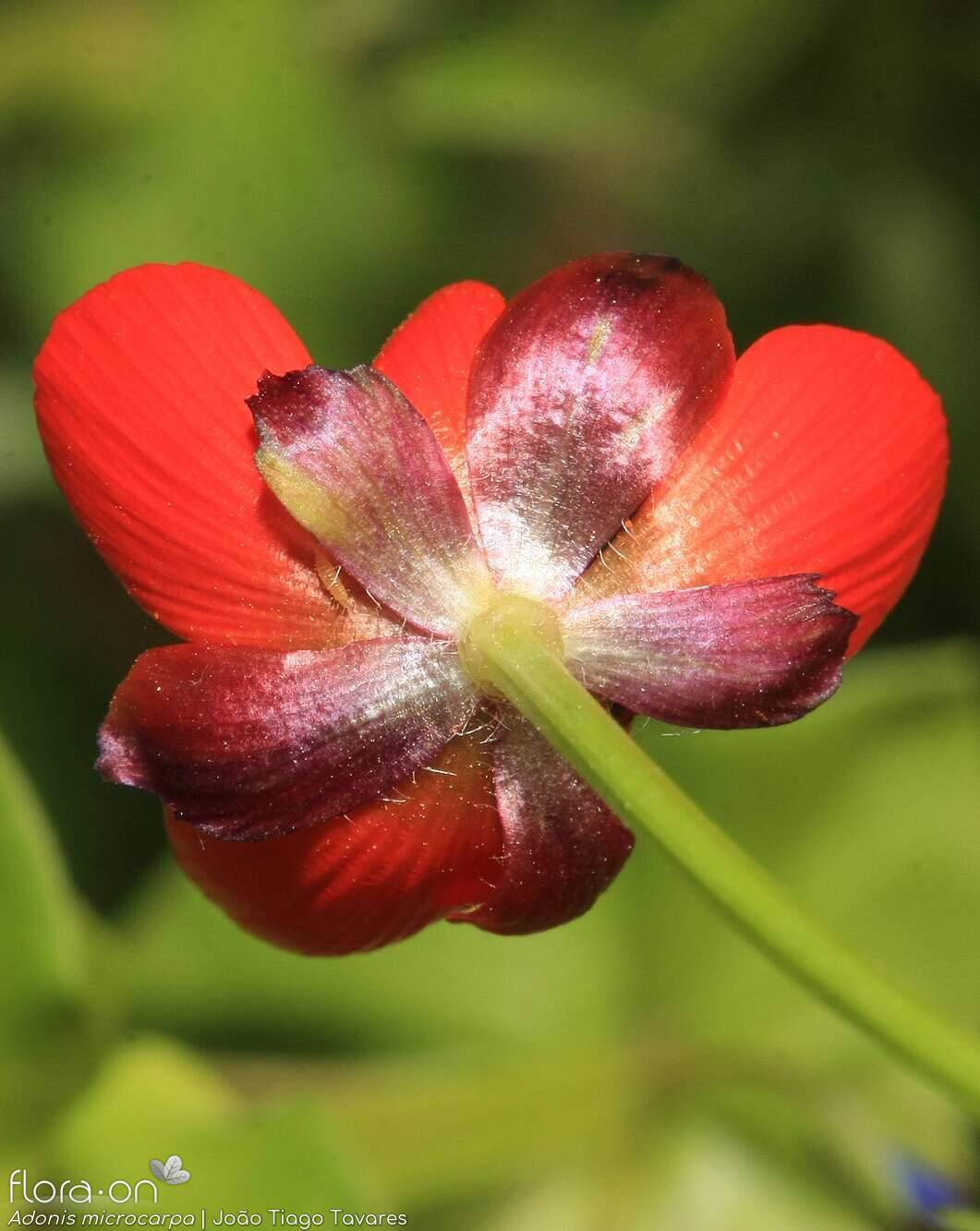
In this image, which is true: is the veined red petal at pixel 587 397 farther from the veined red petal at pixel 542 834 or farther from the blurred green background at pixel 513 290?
the blurred green background at pixel 513 290

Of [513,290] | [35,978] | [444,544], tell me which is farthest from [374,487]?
[513,290]

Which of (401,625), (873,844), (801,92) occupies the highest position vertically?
(801,92)

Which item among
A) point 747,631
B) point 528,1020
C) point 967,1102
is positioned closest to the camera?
point 967,1102

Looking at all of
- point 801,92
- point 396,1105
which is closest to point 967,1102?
point 396,1105

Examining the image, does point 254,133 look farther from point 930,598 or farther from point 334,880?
point 334,880

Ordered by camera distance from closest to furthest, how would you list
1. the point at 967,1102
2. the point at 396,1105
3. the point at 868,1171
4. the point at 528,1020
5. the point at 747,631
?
1. the point at 967,1102
2. the point at 747,631
3. the point at 396,1105
4. the point at 868,1171
5. the point at 528,1020

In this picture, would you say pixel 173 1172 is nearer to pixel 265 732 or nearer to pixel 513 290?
pixel 265 732
